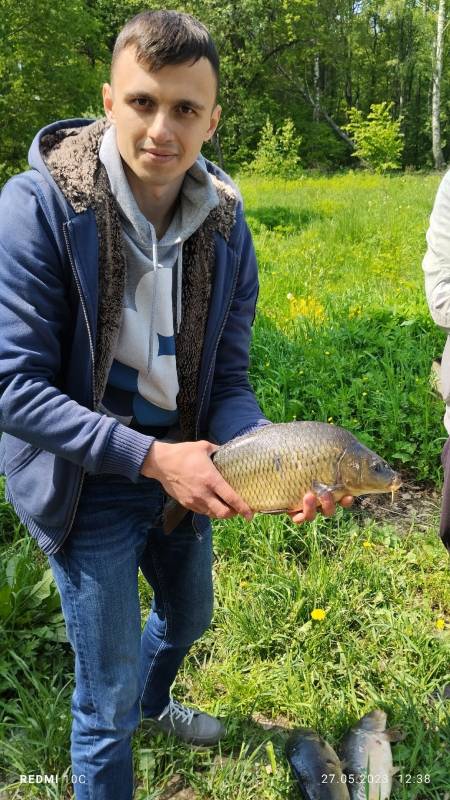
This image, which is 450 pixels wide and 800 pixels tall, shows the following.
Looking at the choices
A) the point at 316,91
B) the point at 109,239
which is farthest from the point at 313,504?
the point at 316,91

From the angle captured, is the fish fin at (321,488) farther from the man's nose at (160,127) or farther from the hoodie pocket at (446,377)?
the hoodie pocket at (446,377)

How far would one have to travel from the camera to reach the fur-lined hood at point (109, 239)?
1.60 meters

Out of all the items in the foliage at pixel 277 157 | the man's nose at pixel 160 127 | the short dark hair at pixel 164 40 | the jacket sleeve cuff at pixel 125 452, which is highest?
the short dark hair at pixel 164 40

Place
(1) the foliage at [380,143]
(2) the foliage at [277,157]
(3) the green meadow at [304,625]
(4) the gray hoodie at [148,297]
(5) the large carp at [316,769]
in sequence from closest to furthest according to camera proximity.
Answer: (4) the gray hoodie at [148,297], (5) the large carp at [316,769], (3) the green meadow at [304,625], (2) the foliage at [277,157], (1) the foliage at [380,143]

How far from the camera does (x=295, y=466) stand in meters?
1.73

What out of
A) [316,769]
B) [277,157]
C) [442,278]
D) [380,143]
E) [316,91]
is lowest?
[277,157]

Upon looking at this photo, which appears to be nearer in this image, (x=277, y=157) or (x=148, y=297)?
(x=148, y=297)

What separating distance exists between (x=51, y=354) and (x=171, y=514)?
0.58 metres

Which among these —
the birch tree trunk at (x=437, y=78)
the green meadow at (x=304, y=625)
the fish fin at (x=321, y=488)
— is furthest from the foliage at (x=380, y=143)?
the fish fin at (x=321, y=488)

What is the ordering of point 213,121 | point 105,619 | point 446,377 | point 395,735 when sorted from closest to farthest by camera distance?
1. point 105,619
2. point 213,121
3. point 395,735
4. point 446,377

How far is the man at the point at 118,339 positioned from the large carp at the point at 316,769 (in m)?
0.63

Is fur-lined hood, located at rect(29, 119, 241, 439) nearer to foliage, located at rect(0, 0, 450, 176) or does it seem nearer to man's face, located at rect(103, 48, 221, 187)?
man's face, located at rect(103, 48, 221, 187)

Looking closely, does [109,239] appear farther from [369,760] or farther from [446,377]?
[369,760]

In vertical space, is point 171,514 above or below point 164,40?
below
